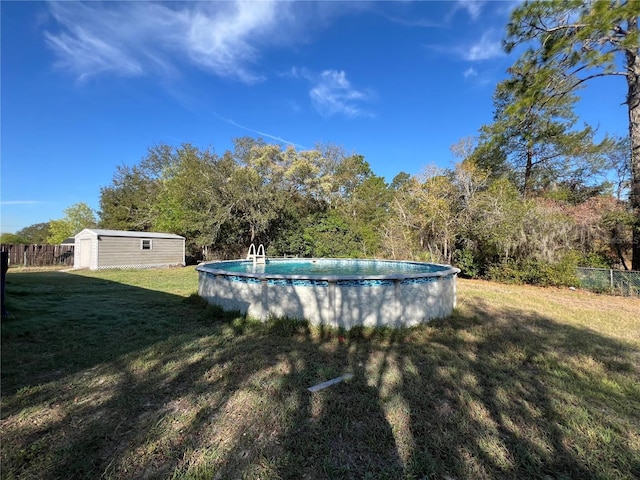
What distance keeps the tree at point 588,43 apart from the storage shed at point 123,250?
18.5m

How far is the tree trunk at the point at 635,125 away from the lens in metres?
9.38

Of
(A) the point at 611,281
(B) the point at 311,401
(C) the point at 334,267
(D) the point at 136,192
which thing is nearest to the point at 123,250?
(C) the point at 334,267

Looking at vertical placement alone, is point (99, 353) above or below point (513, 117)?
below

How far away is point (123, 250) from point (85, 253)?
6.58ft

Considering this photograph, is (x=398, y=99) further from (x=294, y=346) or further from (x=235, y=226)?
(x=294, y=346)

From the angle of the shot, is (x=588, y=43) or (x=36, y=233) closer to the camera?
(x=588, y=43)

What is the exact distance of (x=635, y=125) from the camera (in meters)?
9.62

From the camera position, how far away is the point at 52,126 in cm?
1130

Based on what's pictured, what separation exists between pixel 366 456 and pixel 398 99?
14.8 meters

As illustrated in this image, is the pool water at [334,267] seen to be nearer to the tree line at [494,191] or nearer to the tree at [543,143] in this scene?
the tree line at [494,191]

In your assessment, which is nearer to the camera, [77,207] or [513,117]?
[513,117]

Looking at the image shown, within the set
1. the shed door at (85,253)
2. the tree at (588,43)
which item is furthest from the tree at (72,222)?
the tree at (588,43)

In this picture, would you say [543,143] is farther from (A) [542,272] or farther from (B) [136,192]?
(B) [136,192]

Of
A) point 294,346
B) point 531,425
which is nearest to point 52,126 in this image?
point 294,346
